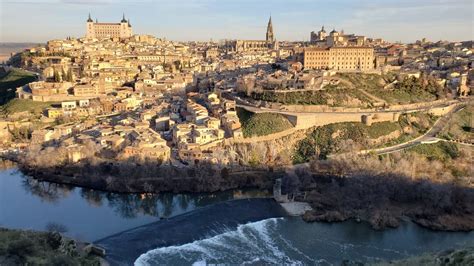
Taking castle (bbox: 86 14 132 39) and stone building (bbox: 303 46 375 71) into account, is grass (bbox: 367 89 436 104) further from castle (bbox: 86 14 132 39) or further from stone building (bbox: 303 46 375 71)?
castle (bbox: 86 14 132 39)

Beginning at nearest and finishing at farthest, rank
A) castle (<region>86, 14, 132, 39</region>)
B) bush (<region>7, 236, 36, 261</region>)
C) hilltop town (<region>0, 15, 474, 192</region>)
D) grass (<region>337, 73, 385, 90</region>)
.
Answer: bush (<region>7, 236, 36, 261</region>), hilltop town (<region>0, 15, 474, 192</region>), grass (<region>337, 73, 385, 90</region>), castle (<region>86, 14, 132, 39</region>)

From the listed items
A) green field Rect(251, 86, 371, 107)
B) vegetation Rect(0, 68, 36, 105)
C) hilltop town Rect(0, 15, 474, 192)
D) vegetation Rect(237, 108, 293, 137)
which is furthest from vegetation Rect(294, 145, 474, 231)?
vegetation Rect(0, 68, 36, 105)

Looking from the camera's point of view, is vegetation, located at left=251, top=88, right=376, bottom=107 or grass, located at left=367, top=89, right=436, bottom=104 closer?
vegetation, located at left=251, top=88, right=376, bottom=107

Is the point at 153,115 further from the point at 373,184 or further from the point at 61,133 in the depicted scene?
the point at 373,184

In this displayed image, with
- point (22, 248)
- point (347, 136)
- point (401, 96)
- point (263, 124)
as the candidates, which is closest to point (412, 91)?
point (401, 96)

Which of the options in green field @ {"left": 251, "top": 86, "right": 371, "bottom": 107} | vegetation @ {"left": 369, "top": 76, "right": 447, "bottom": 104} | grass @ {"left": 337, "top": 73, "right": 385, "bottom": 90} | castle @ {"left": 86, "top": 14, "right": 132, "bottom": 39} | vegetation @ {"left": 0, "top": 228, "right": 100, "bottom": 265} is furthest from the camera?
castle @ {"left": 86, "top": 14, "right": 132, "bottom": 39}

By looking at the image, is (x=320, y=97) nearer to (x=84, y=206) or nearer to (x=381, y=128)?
(x=381, y=128)

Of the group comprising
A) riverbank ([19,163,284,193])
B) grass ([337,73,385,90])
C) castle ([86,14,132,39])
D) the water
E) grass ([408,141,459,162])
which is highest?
castle ([86,14,132,39])
